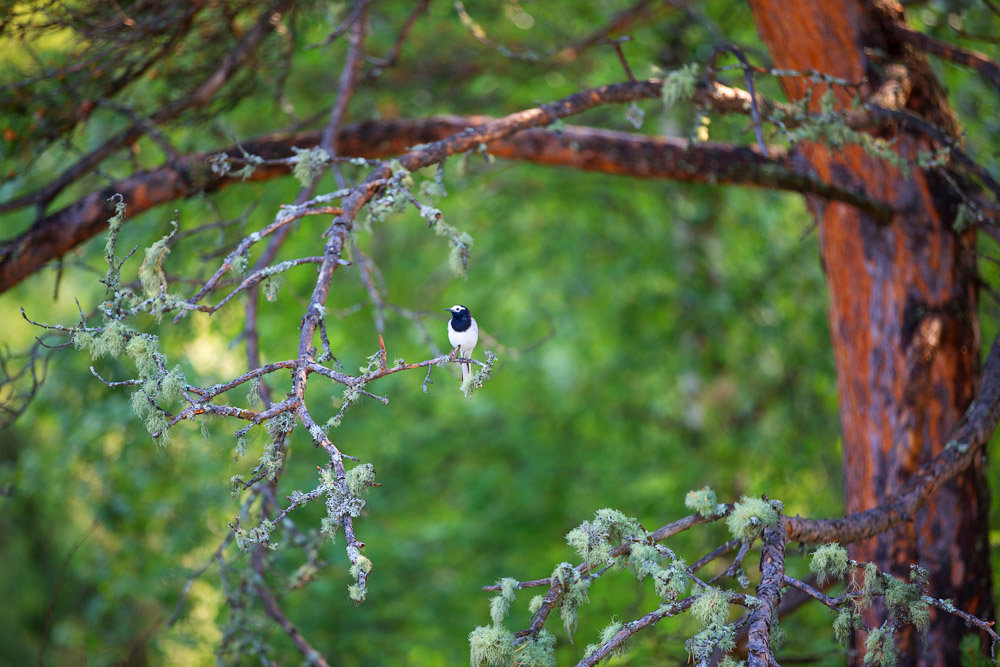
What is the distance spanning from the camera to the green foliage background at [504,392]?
5.83 metres

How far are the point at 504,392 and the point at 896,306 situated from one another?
4909 millimetres

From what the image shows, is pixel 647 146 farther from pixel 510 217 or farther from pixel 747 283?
pixel 510 217

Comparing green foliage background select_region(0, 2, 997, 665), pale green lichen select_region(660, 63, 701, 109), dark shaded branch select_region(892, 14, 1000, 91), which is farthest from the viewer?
green foliage background select_region(0, 2, 997, 665)

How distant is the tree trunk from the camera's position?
3.25m

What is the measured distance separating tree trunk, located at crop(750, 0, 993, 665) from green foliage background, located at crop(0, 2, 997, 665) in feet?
6.68

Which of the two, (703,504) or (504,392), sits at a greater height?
(703,504)

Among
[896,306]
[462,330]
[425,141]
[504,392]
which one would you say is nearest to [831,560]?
[462,330]

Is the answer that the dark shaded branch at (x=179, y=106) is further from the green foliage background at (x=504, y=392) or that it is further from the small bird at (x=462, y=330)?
the small bird at (x=462, y=330)

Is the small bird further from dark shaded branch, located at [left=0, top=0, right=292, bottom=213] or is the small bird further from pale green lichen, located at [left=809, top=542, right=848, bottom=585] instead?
dark shaded branch, located at [left=0, top=0, right=292, bottom=213]

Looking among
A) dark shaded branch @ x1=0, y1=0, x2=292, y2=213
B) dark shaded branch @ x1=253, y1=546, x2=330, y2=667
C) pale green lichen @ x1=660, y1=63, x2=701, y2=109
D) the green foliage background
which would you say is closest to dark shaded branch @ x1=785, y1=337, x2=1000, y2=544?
pale green lichen @ x1=660, y1=63, x2=701, y2=109

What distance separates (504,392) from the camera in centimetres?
804

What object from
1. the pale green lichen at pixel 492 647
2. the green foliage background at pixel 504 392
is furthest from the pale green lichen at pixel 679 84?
the green foliage background at pixel 504 392

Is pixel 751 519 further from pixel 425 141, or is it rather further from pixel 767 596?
pixel 425 141

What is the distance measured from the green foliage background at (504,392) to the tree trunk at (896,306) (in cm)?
204
